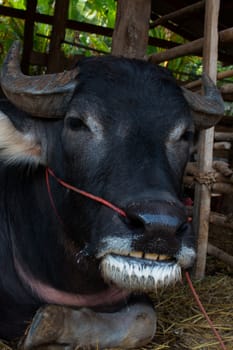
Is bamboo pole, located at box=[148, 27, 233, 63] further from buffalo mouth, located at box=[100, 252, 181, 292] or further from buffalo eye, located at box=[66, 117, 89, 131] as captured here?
buffalo mouth, located at box=[100, 252, 181, 292]

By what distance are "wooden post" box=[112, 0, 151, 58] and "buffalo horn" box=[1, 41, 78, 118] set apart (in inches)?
59.5

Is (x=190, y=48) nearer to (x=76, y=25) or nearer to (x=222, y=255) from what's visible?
(x=222, y=255)

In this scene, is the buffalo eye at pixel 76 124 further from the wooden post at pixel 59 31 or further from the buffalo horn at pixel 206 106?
the wooden post at pixel 59 31

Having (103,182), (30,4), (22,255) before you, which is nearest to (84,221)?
(103,182)

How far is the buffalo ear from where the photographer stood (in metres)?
2.65

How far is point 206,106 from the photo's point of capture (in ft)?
9.81

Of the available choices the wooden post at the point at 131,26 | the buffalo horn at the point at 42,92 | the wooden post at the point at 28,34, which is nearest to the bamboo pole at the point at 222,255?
the wooden post at the point at 131,26

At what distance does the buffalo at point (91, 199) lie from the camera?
2.10 m

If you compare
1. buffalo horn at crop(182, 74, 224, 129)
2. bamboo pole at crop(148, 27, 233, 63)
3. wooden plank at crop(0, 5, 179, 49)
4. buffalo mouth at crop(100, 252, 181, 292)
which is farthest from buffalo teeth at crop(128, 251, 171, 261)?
wooden plank at crop(0, 5, 179, 49)

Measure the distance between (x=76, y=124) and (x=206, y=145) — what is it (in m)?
1.34

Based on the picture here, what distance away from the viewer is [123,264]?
2.08 m

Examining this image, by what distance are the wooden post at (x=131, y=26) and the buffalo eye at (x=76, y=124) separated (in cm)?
170

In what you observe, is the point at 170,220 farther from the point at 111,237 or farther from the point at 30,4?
the point at 30,4

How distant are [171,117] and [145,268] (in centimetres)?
80
